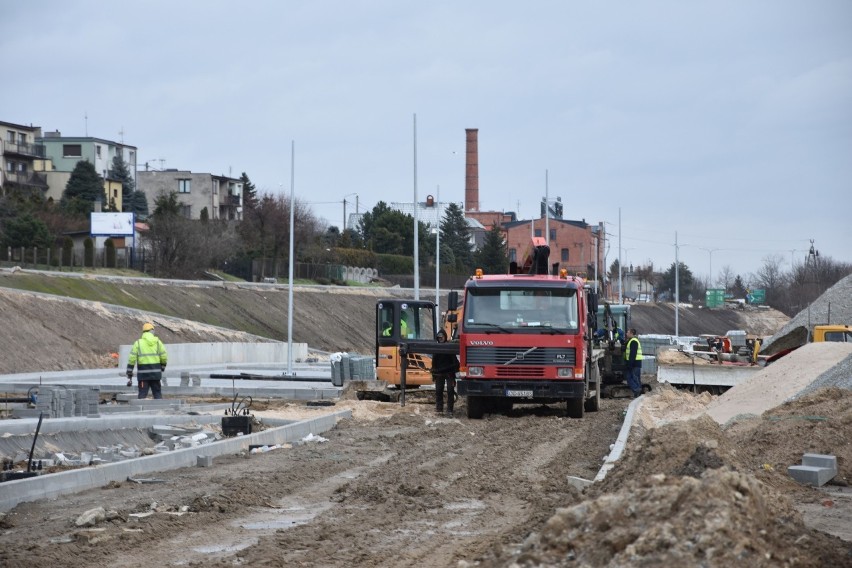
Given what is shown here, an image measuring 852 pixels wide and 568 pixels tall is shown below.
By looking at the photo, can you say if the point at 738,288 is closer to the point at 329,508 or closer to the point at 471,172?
the point at 471,172

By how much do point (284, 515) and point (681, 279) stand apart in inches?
5727

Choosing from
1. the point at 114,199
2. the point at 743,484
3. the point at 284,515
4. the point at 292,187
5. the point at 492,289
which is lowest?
the point at 284,515

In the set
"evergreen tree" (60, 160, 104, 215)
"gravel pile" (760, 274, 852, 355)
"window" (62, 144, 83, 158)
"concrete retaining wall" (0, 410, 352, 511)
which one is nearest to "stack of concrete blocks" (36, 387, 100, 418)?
"concrete retaining wall" (0, 410, 352, 511)

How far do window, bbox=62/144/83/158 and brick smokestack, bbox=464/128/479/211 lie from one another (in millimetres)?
37941

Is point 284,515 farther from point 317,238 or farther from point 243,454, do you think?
point 317,238

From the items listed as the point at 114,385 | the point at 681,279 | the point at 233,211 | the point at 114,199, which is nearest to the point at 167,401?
the point at 114,385

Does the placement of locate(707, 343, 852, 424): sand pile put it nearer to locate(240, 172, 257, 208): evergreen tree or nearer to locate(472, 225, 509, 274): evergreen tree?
locate(472, 225, 509, 274): evergreen tree

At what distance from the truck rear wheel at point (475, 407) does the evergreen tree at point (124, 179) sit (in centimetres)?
9109

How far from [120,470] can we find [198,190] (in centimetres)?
10165

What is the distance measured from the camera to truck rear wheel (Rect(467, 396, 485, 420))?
868 inches

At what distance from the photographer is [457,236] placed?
353ft

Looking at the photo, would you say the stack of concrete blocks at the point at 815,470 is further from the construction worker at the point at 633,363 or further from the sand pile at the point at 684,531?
the construction worker at the point at 633,363

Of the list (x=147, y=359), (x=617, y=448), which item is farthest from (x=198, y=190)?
(x=617, y=448)

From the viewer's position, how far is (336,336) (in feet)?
226
